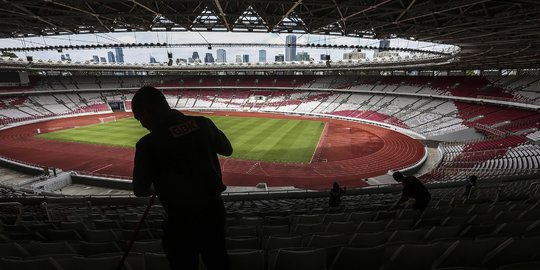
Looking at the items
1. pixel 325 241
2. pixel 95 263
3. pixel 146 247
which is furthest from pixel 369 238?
pixel 95 263

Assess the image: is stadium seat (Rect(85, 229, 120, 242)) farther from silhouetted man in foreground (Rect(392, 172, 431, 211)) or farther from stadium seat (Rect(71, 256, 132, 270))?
silhouetted man in foreground (Rect(392, 172, 431, 211))

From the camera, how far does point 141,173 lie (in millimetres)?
2184

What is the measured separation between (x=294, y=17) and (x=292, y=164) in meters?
12.5

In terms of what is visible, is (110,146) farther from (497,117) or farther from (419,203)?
(497,117)

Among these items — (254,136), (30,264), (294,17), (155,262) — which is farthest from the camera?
(254,136)

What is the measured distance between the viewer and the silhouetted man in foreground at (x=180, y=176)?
216cm

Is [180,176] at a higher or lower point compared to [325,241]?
higher

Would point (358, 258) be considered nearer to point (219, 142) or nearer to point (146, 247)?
point (219, 142)

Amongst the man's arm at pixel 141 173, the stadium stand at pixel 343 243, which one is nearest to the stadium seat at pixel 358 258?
the stadium stand at pixel 343 243

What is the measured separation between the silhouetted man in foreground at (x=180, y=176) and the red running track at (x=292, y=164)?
701 inches

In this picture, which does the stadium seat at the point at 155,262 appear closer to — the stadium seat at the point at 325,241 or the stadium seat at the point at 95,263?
the stadium seat at the point at 95,263

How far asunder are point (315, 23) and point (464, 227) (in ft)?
50.7

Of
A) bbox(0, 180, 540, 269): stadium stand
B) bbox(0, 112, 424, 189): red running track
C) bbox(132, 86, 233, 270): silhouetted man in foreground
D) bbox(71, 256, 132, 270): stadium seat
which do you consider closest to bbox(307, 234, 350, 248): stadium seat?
bbox(0, 180, 540, 269): stadium stand

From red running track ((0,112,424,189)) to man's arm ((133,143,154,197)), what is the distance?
17993mm
